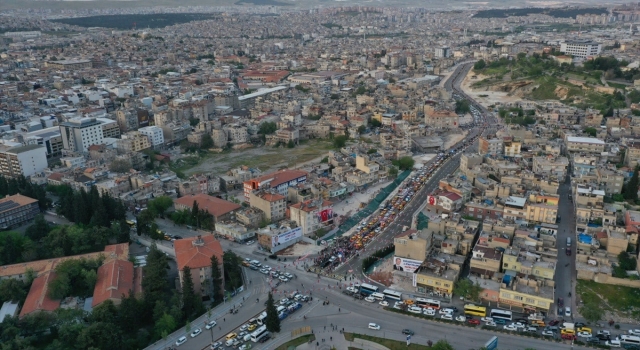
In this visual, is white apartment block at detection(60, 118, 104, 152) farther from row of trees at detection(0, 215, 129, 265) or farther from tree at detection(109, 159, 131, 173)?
row of trees at detection(0, 215, 129, 265)

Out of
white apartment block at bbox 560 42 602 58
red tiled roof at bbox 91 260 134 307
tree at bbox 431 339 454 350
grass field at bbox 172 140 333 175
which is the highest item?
white apartment block at bbox 560 42 602 58

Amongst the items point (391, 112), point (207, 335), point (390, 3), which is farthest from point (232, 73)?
point (390, 3)

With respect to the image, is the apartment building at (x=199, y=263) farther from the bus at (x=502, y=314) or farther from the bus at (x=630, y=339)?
the bus at (x=630, y=339)

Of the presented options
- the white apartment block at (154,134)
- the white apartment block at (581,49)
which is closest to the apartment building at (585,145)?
the white apartment block at (154,134)

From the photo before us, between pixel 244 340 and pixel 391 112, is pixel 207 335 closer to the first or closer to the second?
pixel 244 340

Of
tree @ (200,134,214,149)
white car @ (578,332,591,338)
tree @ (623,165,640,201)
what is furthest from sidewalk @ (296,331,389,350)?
tree @ (200,134,214,149)
